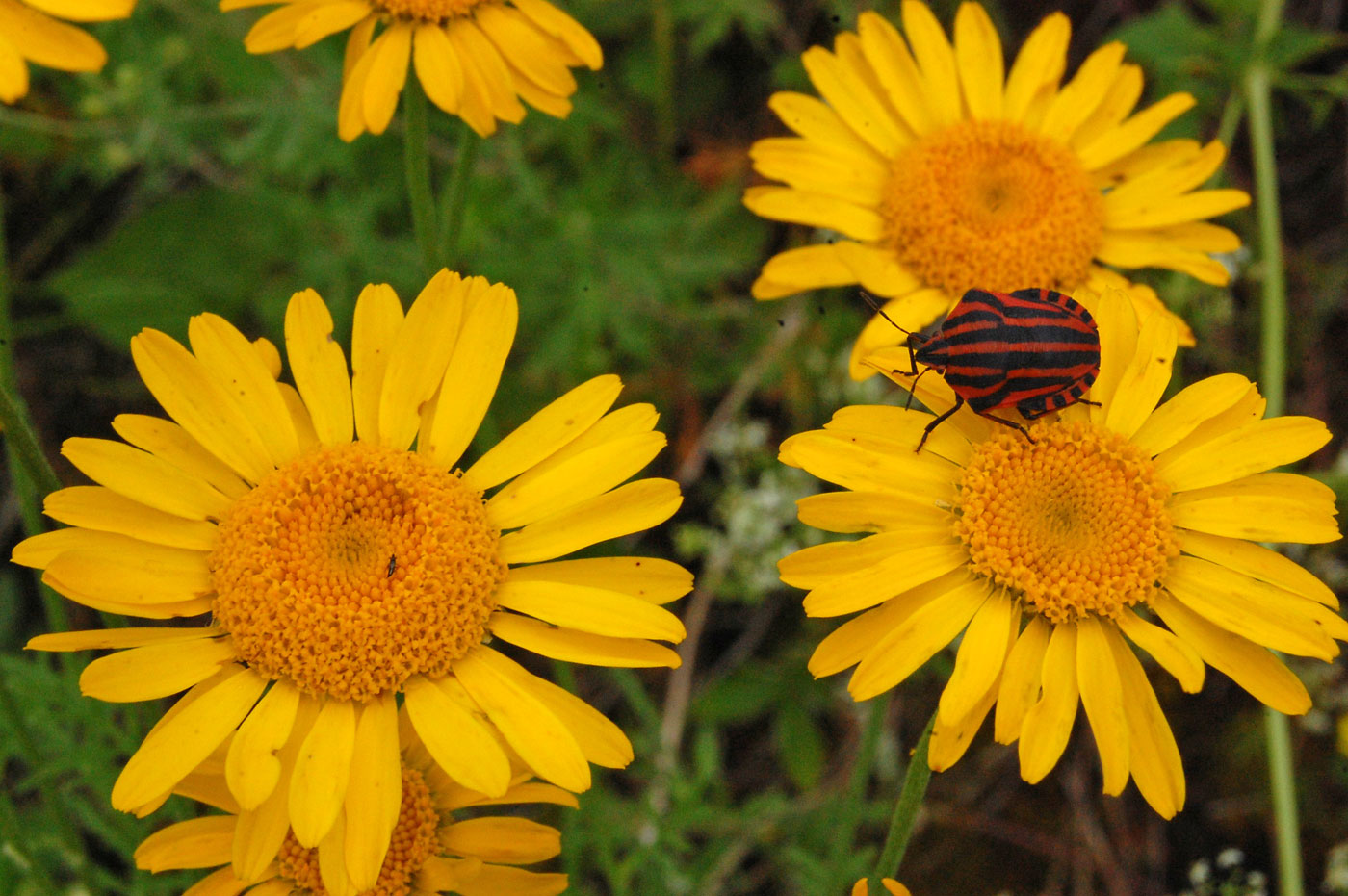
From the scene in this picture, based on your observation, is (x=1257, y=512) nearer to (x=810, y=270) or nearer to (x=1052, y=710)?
(x=1052, y=710)

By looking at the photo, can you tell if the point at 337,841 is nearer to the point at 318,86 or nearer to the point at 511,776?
the point at 511,776

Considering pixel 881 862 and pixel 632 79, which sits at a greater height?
pixel 632 79

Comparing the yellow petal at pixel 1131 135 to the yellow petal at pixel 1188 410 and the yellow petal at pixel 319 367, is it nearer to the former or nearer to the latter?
the yellow petal at pixel 1188 410

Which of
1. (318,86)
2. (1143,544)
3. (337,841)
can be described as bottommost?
(337,841)

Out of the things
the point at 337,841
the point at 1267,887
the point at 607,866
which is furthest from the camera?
the point at 1267,887

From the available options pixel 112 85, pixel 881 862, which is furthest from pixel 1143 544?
pixel 112 85

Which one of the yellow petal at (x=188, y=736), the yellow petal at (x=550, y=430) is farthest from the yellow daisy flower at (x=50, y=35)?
the yellow petal at (x=188, y=736)
